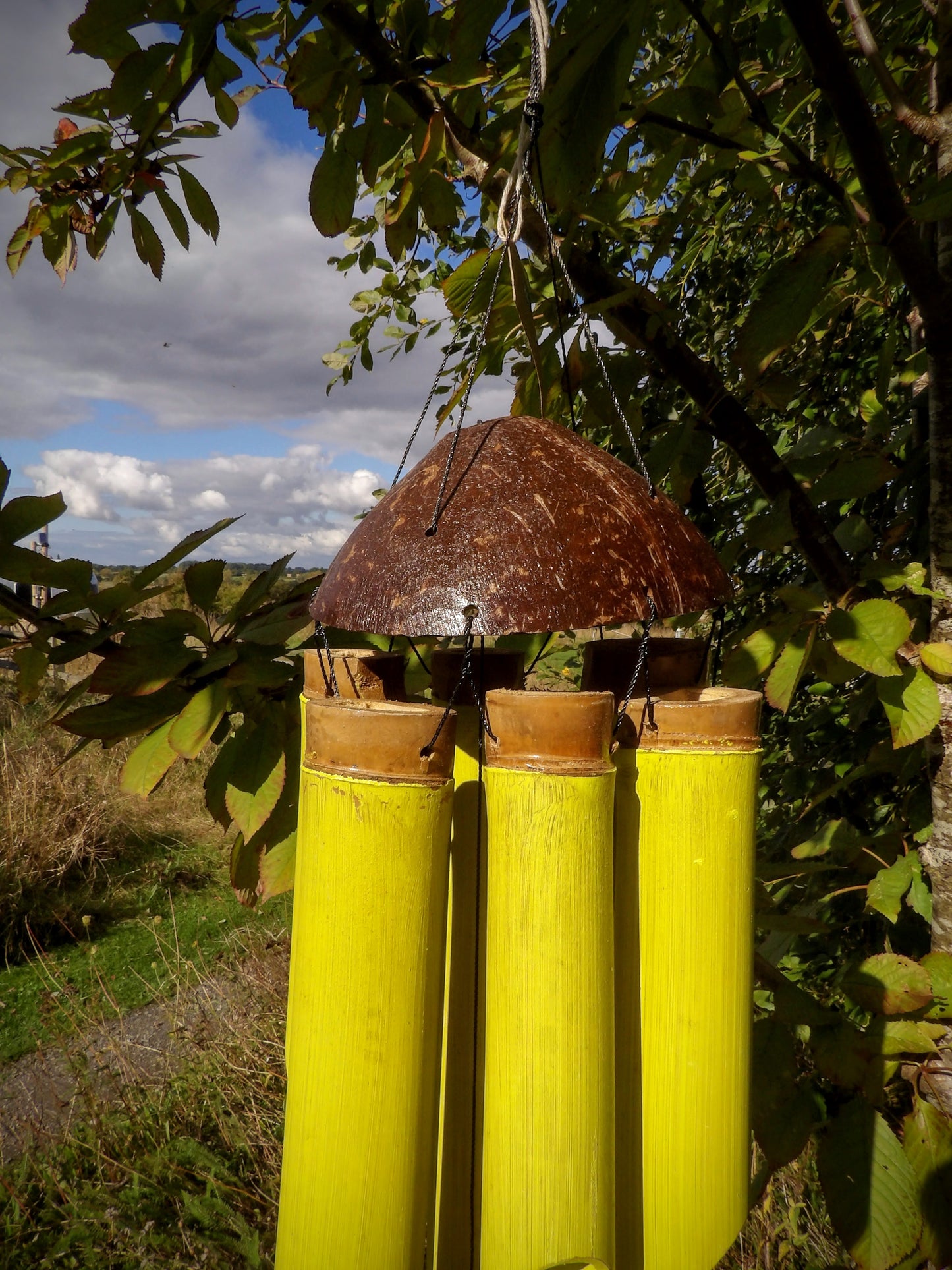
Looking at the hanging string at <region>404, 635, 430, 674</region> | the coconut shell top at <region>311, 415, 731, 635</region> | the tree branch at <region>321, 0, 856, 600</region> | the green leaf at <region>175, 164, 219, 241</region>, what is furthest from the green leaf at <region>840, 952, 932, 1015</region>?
the green leaf at <region>175, 164, 219, 241</region>

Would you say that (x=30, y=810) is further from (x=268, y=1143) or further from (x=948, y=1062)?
(x=948, y=1062)

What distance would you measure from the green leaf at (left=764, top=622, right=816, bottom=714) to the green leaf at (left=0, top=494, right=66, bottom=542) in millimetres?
1039

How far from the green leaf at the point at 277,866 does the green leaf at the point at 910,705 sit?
3.12 feet

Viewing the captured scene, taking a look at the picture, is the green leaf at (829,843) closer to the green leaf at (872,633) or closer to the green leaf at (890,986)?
the green leaf at (890,986)

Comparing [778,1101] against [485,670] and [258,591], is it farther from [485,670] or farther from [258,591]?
[258,591]

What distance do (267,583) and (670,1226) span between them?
101 centimetres

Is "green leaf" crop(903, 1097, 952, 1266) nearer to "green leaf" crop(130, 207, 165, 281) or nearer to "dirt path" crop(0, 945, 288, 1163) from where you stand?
"green leaf" crop(130, 207, 165, 281)

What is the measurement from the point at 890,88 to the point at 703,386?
49 centimetres

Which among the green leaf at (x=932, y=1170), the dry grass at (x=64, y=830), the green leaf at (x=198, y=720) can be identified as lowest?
the dry grass at (x=64, y=830)

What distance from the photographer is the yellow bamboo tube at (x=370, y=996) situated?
2.20 ft

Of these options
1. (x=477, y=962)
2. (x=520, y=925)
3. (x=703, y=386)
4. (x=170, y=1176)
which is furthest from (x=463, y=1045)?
(x=170, y=1176)

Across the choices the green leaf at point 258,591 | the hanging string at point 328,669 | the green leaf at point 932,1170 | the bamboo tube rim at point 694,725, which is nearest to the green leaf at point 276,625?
the green leaf at point 258,591

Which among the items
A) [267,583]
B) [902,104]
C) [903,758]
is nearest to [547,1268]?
[267,583]

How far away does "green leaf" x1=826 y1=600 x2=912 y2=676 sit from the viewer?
1042 mm
